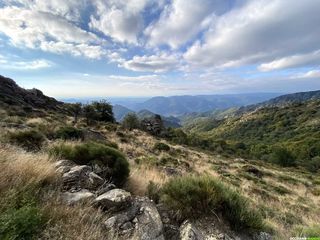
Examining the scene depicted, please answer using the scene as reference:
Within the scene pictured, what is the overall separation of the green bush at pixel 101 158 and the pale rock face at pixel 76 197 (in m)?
1.73

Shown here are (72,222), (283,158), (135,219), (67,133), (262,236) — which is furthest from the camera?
(283,158)

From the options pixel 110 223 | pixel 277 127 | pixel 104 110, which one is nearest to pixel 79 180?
pixel 110 223

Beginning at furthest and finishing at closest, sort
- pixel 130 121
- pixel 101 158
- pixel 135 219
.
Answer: pixel 130 121 → pixel 101 158 → pixel 135 219

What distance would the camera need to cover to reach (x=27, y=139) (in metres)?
10.0

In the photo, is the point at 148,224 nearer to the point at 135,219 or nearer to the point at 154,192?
the point at 135,219

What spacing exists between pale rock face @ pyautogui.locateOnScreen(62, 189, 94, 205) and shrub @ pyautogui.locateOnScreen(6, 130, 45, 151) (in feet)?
18.2

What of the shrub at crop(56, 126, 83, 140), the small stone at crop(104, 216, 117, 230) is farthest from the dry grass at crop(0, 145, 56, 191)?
the shrub at crop(56, 126, 83, 140)

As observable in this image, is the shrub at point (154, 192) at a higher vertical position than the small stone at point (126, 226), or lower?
lower

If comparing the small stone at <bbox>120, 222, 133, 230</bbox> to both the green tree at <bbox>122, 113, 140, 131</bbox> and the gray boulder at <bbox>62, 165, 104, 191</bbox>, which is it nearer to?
the gray boulder at <bbox>62, 165, 104, 191</bbox>

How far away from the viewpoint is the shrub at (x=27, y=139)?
9117 millimetres

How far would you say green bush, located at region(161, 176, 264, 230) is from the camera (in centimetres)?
436

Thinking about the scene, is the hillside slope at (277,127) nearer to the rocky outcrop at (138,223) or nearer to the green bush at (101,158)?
the green bush at (101,158)

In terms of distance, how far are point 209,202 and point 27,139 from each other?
27.2 ft

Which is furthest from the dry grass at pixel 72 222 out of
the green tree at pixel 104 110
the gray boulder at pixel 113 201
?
the green tree at pixel 104 110
